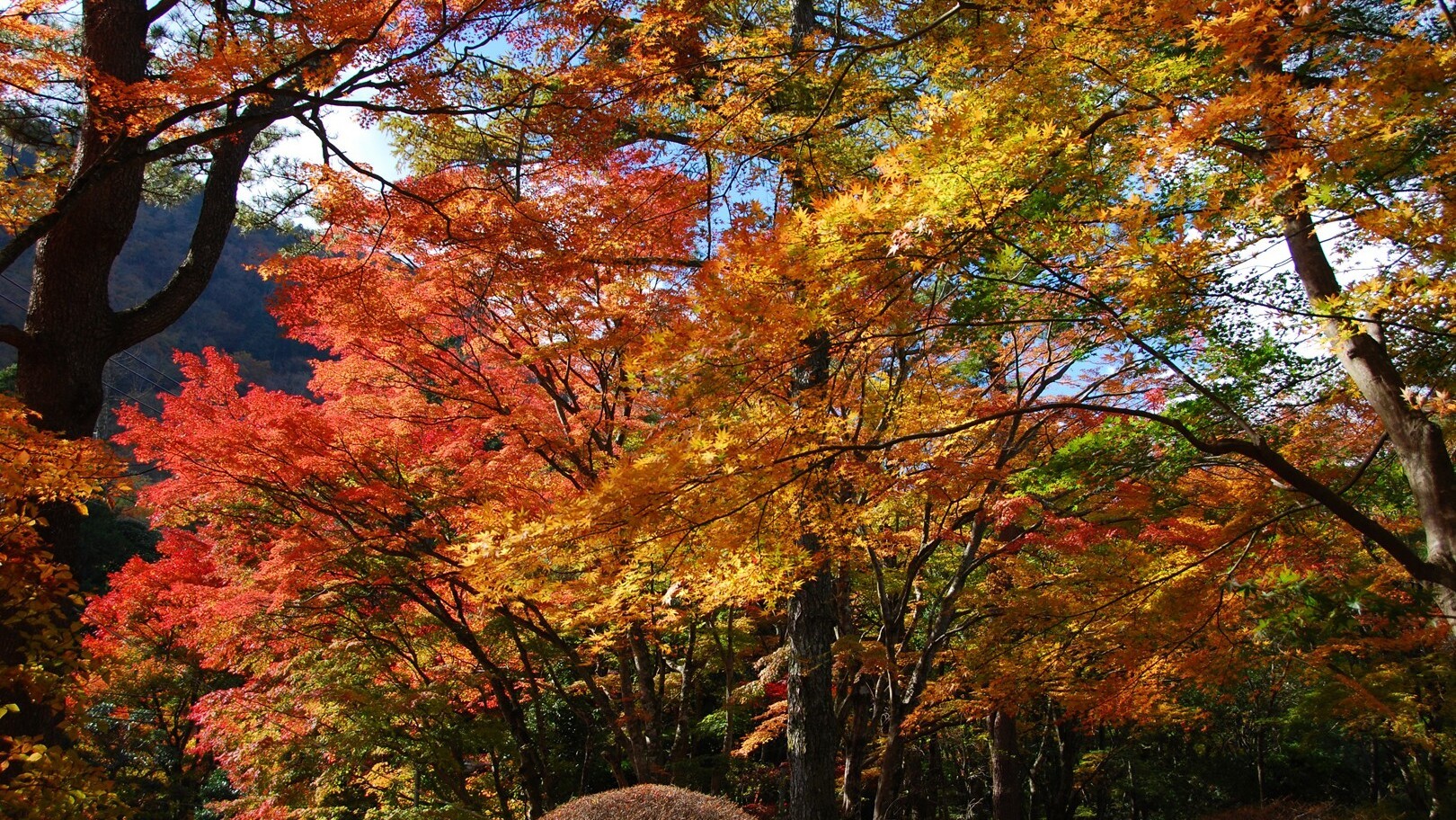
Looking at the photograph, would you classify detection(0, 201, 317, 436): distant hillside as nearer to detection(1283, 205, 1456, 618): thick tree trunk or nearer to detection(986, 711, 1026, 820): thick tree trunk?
detection(986, 711, 1026, 820): thick tree trunk

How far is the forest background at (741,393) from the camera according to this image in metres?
3.63

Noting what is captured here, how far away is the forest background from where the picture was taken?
3.63 m

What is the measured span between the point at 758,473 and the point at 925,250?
1.33 metres

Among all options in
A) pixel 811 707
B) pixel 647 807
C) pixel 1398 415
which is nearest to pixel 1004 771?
pixel 811 707

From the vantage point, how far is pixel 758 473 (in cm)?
376

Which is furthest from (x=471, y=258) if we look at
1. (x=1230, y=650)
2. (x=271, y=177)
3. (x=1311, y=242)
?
(x=1230, y=650)

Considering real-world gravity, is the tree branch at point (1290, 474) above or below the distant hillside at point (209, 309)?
below

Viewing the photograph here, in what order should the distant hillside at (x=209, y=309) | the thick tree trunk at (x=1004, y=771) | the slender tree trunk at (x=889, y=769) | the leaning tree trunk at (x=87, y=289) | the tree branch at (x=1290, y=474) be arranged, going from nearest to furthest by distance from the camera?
the tree branch at (x=1290, y=474) → the leaning tree trunk at (x=87, y=289) → the slender tree trunk at (x=889, y=769) → the thick tree trunk at (x=1004, y=771) → the distant hillside at (x=209, y=309)

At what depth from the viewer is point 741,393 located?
159 inches

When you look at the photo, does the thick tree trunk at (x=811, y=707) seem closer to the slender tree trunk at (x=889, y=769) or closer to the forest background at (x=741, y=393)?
the forest background at (x=741, y=393)

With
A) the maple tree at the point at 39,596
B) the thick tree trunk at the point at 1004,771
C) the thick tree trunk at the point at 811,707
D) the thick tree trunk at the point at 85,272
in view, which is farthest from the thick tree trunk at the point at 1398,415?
the thick tree trunk at the point at 85,272

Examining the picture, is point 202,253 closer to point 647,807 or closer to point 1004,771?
point 647,807

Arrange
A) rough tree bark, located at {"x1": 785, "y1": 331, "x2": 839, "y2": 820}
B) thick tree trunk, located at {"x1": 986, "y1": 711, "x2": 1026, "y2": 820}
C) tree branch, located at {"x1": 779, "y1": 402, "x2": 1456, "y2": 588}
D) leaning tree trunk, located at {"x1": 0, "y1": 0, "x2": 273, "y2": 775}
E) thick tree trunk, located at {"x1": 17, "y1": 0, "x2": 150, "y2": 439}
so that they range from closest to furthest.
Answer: tree branch, located at {"x1": 779, "y1": 402, "x2": 1456, "y2": 588} → leaning tree trunk, located at {"x1": 0, "y1": 0, "x2": 273, "y2": 775} → thick tree trunk, located at {"x1": 17, "y1": 0, "x2": 150, "y2": 439} → rough tree bark, located at {"x1": 785, "y1": 331, "x2": 839, "y2": 820} → thick tree trunk, located at {"x1": 986, "y1": 711, "x2": 1026, "y2": 820}

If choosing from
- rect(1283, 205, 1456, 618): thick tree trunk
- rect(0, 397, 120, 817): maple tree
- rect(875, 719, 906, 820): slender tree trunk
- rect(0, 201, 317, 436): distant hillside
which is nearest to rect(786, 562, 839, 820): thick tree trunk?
rect(875, 719, 906, 820): slender tree trunk
